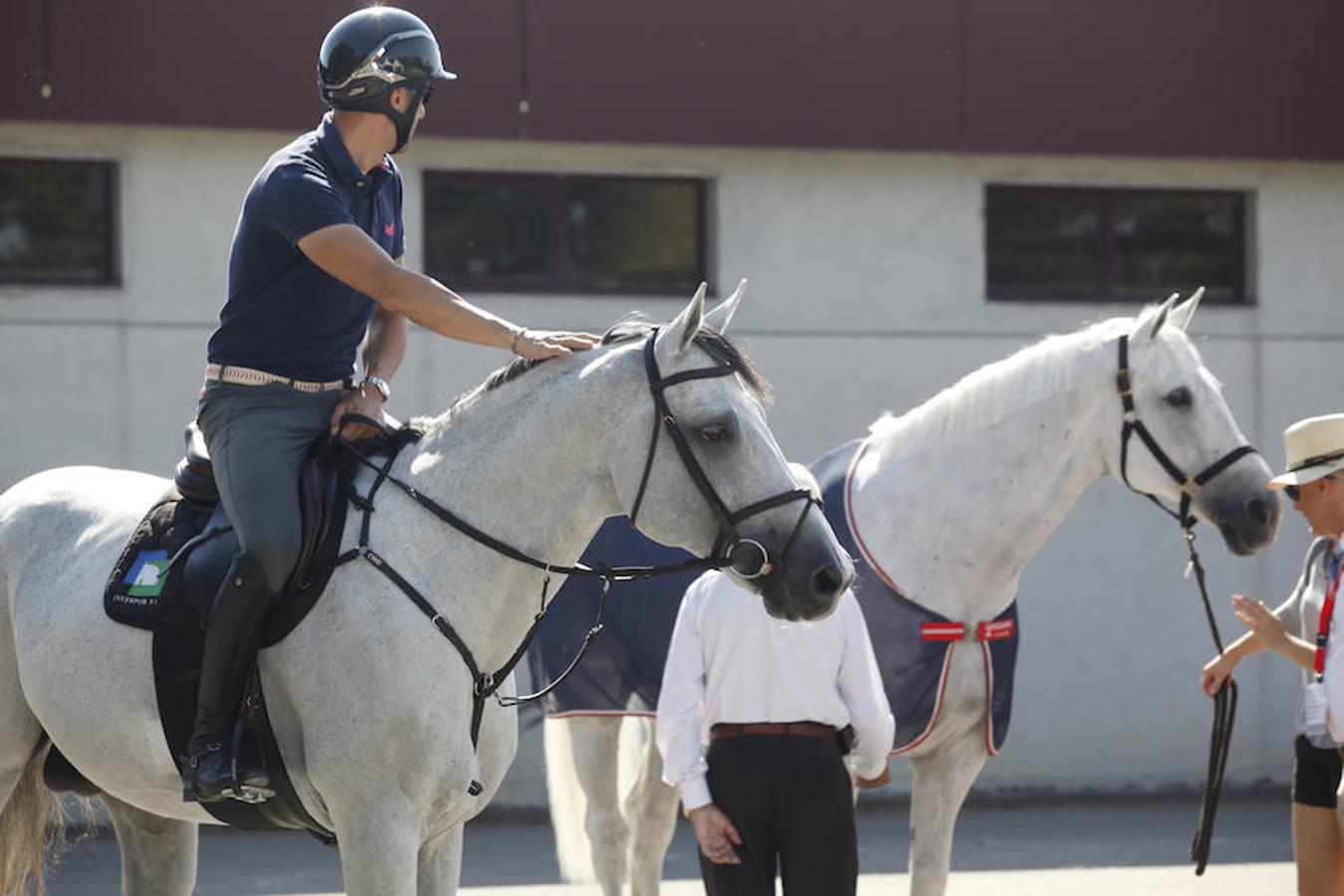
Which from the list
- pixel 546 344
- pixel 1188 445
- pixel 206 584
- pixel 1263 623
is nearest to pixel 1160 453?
pixel 1188 445

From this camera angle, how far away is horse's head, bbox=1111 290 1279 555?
6035 mm

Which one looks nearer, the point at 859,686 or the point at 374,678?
the point at 374,678

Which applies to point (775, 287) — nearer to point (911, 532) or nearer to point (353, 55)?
point (911, 532)

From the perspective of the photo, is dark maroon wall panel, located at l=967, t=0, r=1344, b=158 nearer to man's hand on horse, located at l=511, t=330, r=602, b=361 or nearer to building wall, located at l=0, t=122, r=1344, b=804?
building wall, located at l=0, t=122, r=1344, b=804

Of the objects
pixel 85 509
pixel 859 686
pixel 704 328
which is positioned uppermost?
pixel 704 328

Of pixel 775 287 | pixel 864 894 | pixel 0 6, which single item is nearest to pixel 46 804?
pixel 864 894

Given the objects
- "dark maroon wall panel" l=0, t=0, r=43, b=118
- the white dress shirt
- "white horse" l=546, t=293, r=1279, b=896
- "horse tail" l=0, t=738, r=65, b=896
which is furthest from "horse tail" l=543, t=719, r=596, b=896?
"dark maroon wall panel" l=0, t=0, r=43, b=118

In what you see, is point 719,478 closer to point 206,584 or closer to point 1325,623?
point 206,584

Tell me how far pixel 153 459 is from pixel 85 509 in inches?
209

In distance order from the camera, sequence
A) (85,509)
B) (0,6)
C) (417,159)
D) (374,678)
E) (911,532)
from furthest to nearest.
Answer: (417,159), (0,6), (911,532), (85,509), (374,678)

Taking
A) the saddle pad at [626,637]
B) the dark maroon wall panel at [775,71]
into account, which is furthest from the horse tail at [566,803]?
the dark maroon wall panel at [775,71]

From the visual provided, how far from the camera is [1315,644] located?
5.77 meters

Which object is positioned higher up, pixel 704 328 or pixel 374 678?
pixel 704 328

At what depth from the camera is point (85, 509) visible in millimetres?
4922
